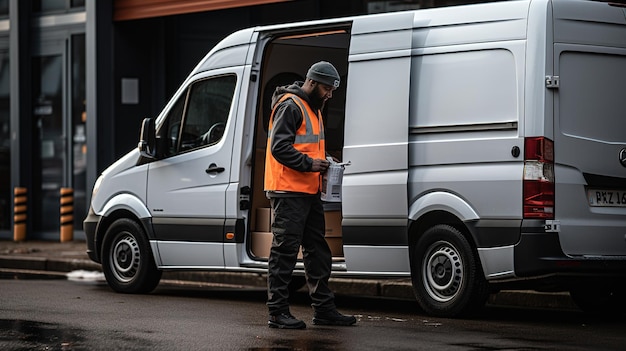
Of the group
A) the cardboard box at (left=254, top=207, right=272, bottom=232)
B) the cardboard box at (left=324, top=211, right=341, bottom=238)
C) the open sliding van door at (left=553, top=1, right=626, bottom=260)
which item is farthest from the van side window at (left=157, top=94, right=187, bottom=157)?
the open sliding van door at (left=553, top=1, right=626, bottom=260)

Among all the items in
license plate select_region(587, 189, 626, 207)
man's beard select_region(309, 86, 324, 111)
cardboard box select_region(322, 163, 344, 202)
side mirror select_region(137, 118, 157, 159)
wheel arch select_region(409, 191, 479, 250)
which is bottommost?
wheel arch select_region(409, 191, 479, 250)

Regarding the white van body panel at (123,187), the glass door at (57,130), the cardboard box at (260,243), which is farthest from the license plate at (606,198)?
the glass door at (57,130)

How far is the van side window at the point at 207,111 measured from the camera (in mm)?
11711

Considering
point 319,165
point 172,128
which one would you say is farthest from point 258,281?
point 319,165

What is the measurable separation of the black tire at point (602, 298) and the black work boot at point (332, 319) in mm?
2314

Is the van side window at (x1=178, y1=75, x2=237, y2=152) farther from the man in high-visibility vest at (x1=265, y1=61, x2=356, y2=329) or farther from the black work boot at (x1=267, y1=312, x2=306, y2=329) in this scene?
the black work boot at (x1=267, y1=312, x2=306, y2=329)

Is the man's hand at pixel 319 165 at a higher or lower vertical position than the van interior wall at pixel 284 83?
lower

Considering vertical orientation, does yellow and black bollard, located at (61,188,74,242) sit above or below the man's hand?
below

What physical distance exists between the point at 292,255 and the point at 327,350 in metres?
1.41

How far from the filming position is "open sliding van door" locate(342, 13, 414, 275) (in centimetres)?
1023

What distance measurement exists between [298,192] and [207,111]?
9.41ft

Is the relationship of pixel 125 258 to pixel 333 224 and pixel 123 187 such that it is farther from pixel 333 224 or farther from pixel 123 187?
pixel 333 224

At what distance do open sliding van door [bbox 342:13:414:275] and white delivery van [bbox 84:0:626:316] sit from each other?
11 millimetres

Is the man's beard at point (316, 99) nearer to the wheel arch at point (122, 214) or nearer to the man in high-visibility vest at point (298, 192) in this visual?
the man in high-visibility vest at point (298, 192)
